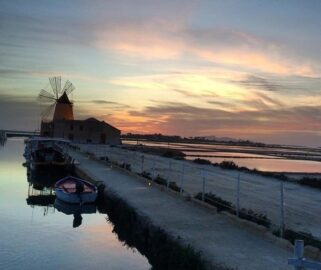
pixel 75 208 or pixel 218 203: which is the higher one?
pixel 218 203

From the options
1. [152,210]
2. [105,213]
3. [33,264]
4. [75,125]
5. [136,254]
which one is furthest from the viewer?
[75,125]

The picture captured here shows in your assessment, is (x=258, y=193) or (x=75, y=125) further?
(x=75, y=125)

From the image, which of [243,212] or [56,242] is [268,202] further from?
[56,242]

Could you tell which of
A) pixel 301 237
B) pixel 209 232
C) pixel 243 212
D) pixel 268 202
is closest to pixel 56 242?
pixel 209 232

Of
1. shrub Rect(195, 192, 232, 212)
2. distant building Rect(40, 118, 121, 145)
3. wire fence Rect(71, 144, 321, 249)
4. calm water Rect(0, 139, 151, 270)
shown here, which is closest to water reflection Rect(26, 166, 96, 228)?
calm water Rect(0, 139, 151, 270)

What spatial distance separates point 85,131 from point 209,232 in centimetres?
8362

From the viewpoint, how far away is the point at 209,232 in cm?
1315

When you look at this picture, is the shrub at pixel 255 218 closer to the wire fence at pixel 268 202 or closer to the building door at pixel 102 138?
the wire fence at pixel 268 202

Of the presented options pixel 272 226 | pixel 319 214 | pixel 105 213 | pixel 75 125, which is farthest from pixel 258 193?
pixel 75 125

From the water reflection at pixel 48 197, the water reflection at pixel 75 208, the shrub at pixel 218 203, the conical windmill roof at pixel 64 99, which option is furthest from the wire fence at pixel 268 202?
the conical windmill roof at pixel 64 99

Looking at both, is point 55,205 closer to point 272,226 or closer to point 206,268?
point 272,226

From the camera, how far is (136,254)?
47.3 ft

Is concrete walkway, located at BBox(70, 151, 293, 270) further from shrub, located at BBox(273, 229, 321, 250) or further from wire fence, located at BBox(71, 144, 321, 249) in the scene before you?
wire fence, located at BBox(71, 144, 321, 249)

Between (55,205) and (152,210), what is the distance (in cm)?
873
